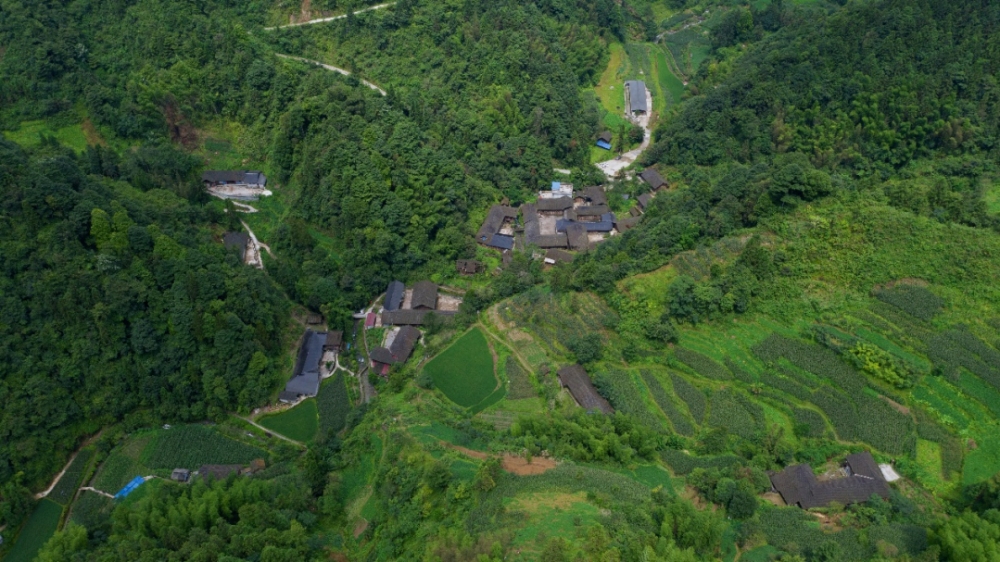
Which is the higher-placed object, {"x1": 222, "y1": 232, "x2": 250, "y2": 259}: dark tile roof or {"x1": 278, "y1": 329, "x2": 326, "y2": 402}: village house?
{"x1": 222, "y1": 232, "x2": 250, "y2": 259}: dark tile roof

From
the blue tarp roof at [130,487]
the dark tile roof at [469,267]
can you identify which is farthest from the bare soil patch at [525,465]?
the blue tarp roof at [130,487]

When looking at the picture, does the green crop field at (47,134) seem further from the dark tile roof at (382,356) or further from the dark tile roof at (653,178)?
the dark tile roof at (653,178)

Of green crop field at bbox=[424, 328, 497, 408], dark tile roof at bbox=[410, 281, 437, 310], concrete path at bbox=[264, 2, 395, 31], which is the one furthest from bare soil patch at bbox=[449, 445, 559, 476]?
concrete path at bbox=[264, 2, 395, 31]

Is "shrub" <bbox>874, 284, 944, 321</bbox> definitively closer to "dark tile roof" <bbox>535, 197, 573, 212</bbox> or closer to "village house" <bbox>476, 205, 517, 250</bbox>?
"dark tile roof" <bbox>535, 197, 573, 212</bbox>

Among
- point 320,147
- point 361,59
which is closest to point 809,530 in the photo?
point 320,147

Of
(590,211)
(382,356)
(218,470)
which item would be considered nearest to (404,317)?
(382,356)

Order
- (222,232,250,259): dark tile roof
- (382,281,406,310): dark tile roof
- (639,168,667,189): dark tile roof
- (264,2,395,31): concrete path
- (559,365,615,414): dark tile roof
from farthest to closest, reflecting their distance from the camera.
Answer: (264,2,395,31): concrete path, (639,168,667,189): dark tile roof, (222,232,250,259): dark tile roof, (382,281,406,310): dark tile roof, (559,365,615,414): dark tile roof

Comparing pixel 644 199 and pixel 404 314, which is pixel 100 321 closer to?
pixel 404 314
